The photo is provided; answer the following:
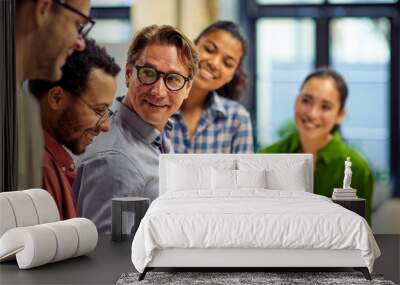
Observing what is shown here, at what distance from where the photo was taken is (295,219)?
16.7ft

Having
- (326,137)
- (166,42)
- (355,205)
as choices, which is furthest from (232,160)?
(166,42)

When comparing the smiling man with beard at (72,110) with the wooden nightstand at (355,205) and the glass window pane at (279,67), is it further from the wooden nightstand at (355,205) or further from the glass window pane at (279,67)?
the wooden nightstand at (355,205)

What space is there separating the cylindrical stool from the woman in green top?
1.60m

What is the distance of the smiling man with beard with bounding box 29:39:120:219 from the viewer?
7430 millimetres

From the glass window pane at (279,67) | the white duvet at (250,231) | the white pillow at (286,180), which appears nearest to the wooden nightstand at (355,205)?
the white pillow at (286,180)

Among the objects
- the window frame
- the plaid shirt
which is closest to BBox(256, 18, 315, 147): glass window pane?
the window frame

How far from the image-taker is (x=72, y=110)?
7.46m

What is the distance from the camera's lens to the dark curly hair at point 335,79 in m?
7.36

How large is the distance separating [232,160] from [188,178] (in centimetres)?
55

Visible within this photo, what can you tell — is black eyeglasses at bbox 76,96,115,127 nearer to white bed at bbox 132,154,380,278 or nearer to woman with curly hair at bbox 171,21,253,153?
woman with curly hair at bbox 171,21,253,153

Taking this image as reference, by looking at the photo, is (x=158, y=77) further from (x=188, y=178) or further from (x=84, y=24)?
(x=188, y=178)

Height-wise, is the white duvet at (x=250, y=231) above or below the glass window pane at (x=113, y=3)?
below

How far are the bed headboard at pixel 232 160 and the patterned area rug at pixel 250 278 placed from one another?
5.97ft

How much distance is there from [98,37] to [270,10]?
5.81 feet
